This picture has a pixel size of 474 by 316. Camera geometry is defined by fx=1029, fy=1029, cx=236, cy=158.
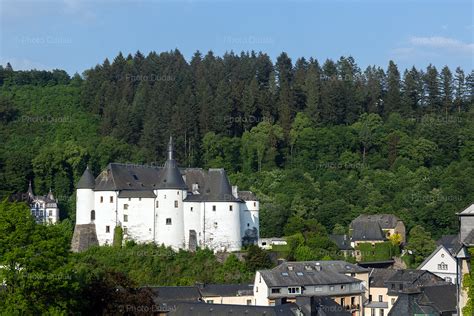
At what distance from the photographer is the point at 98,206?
228ft

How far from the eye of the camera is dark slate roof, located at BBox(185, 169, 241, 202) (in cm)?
6844

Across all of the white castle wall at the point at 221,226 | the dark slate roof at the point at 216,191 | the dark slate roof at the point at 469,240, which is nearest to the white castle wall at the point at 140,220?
the dark slate roof at the point at 216,191

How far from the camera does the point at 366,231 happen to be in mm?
78438

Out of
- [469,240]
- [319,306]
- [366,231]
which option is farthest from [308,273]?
[469,240]

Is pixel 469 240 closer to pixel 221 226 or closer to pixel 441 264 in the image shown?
pixel 221 226

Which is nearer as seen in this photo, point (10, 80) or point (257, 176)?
point (257, 176)

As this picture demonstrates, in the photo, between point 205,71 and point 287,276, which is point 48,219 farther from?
point 205,71

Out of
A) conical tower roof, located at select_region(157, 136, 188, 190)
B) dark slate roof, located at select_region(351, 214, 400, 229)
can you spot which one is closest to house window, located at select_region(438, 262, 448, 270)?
dark slate roof, located at select_region(351, 214, 400, 229)

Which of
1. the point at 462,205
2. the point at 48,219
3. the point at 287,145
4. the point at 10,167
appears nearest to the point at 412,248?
the point at 462,205

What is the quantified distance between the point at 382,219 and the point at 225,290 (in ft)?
74.9

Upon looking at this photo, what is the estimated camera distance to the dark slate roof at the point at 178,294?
2217 inches

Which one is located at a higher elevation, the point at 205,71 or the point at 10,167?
the point at 205,71

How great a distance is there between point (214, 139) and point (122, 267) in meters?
28.2

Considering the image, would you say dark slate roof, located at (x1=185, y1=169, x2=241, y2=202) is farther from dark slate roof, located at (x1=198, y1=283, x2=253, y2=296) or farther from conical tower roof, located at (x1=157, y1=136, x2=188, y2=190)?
dark slate roof, located at (x1=198, y1=283, x2=253, y2=296)
